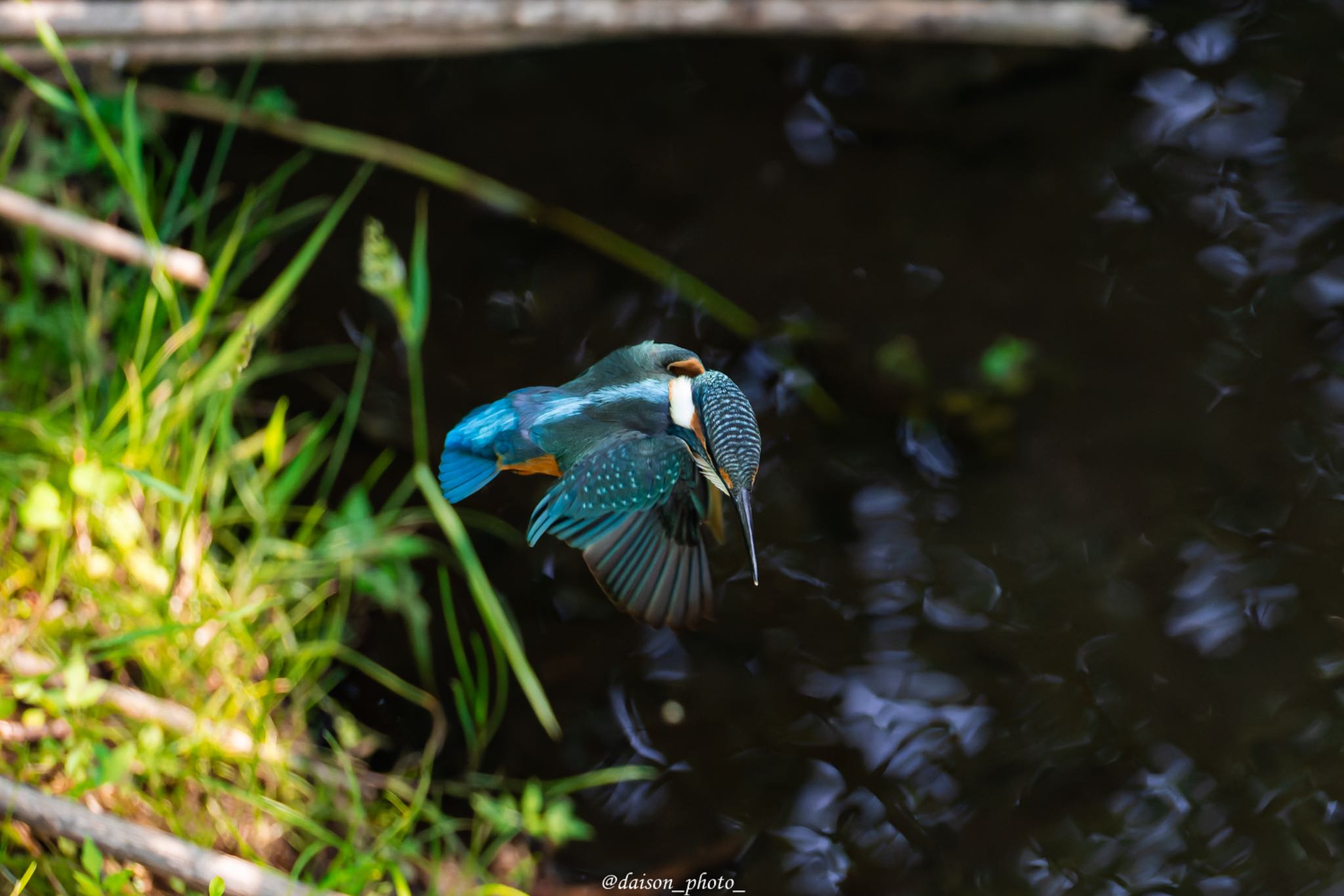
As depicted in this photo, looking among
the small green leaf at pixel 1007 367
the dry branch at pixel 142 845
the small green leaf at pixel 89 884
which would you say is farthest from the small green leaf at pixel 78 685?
the small green leaf at pixel 1007 367

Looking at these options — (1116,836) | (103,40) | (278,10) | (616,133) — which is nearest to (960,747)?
(1116,836)

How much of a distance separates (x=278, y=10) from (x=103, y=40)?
42cm

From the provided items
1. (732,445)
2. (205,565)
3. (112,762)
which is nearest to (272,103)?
(205,565)

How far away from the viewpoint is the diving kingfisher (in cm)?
65

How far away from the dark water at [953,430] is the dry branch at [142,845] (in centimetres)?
88

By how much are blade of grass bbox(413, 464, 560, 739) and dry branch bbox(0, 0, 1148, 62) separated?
1.17m

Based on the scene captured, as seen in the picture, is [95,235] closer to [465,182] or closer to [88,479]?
[88,479]

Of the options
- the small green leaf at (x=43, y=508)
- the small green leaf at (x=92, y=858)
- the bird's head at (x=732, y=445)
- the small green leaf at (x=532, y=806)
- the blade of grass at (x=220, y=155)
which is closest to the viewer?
the bird's head at (x=732, y=445)

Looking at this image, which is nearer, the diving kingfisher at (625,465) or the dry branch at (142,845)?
the diving kingfisher at (625,465)

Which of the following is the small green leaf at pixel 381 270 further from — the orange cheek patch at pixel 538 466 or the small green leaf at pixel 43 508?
the small green leaf at pixel 43 508

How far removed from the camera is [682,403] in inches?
25.8

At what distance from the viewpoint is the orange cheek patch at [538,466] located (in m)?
0.69

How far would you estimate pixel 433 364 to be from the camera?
2.07 m

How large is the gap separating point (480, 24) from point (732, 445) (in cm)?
217
